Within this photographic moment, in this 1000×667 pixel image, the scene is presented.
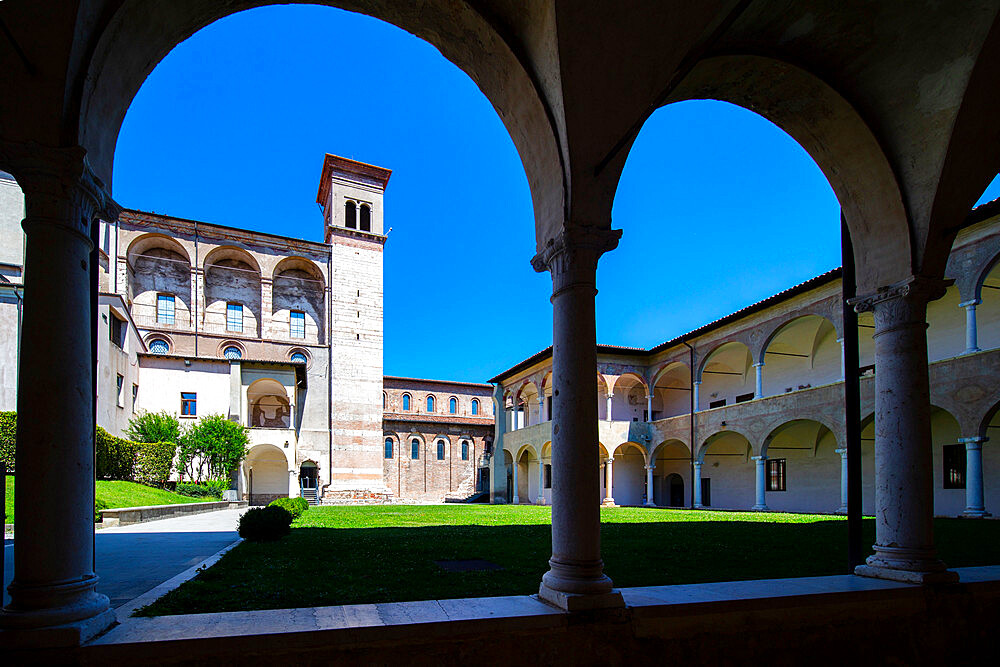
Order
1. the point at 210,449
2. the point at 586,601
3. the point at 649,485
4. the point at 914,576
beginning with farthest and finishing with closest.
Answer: the point at 649,485
the point at 210,449
the point at 914,576
the point at 586,601

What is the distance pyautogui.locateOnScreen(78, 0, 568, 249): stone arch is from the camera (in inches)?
150

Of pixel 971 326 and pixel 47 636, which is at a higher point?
pixel 971 326

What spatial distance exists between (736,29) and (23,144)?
518 cm

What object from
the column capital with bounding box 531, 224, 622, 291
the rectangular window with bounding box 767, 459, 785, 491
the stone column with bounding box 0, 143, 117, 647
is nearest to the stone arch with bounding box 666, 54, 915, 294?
the column capital with bounding box 531, 224, 622, 291

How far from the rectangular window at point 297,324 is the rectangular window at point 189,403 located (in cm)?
860

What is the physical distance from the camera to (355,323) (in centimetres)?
3781

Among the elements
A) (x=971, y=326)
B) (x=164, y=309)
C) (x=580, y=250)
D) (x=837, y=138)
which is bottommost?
(x=580, y=250)

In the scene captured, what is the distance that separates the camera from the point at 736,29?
5.03m

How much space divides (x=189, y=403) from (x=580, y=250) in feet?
100

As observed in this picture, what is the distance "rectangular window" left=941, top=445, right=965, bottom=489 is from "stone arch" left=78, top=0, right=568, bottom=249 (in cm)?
2007

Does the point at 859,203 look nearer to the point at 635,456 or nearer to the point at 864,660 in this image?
the point at 864,660

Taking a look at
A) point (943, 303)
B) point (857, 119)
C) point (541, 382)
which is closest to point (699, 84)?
point (857, 119)

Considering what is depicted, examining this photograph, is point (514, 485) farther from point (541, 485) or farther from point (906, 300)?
point (906, 300)

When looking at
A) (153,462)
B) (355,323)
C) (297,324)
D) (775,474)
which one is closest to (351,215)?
(355,323)
